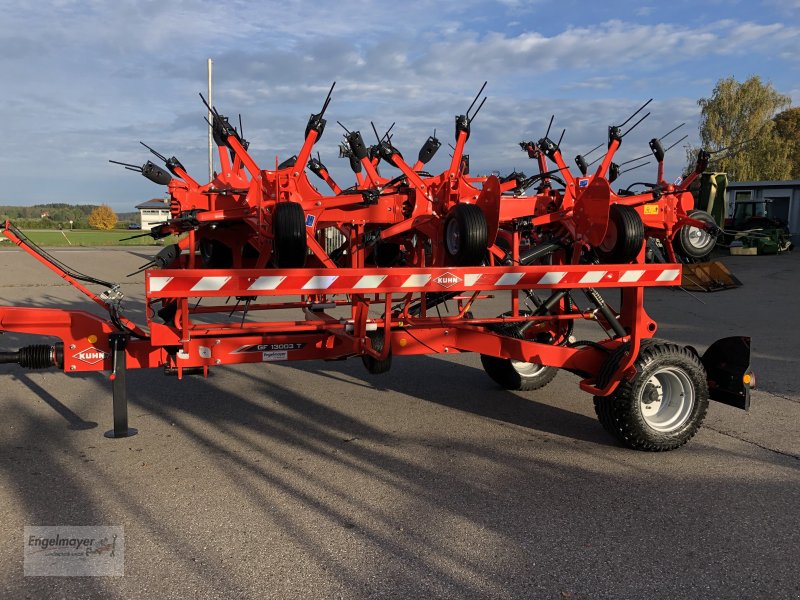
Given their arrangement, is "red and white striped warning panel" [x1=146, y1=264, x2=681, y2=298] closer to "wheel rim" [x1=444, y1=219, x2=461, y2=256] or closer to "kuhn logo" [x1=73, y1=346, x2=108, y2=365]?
"wheel rim" [x1=444, y1=219, x2=461, y2=256]

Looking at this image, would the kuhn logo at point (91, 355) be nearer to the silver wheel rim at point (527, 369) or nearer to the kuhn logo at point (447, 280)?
the kuhn logo at point (447, 280)

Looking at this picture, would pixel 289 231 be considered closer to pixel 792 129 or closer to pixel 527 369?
pixel 527 369

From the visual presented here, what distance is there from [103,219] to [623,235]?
86.7 m

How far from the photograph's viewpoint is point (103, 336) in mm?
4863

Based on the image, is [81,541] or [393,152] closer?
[81,541]

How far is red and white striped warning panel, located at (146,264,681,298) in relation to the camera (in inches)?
166

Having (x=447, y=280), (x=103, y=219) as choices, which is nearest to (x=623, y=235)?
(x=447, y=280)

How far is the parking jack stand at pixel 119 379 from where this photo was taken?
478cm

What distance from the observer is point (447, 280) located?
462cm

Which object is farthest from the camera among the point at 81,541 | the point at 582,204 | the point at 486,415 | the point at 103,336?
the point at 486,415

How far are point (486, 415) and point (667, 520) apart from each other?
2.31 metres

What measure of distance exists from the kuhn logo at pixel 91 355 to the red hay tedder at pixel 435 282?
10mm

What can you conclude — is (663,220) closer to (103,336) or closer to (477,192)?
(477,192)

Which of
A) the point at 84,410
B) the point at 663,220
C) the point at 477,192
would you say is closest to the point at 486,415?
the point at 477,192
